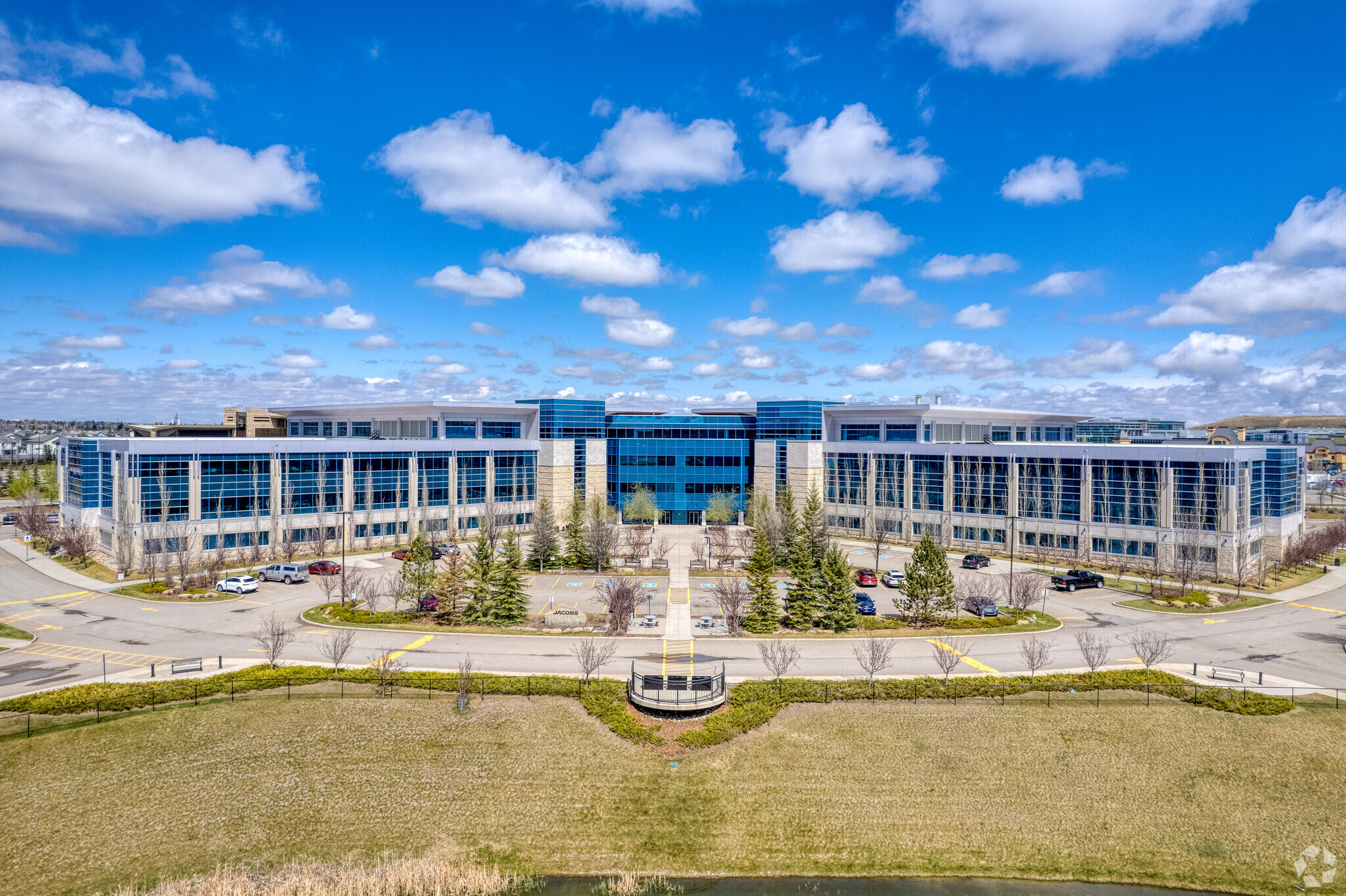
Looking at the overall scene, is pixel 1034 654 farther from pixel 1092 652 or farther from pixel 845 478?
pixel 845 478

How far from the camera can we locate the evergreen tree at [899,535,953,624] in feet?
130

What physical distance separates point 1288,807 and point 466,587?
→ 37161mm

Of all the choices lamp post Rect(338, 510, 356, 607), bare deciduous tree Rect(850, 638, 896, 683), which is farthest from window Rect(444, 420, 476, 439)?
bare deciduous tree Rect(850, 638, 896, 683)

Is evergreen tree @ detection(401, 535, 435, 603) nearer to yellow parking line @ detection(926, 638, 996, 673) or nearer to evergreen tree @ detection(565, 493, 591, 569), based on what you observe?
evergreen tree @ detection(565, 493, 591, 569)

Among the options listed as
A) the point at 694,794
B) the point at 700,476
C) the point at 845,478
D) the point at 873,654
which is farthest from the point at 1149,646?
the point at 700,476

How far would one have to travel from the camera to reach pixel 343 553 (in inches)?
1913

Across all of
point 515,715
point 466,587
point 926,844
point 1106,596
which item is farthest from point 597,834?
point 1106,596

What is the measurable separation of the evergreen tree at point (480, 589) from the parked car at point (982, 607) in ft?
98.7

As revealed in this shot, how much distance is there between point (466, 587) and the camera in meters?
38.9

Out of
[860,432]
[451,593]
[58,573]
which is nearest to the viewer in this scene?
[451,593]

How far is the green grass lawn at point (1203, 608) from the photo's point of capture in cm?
4247

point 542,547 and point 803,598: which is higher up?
point 542,547

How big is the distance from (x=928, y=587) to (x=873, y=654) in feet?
40.7

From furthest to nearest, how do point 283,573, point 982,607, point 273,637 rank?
point 283,573, point 982,607, point 273,637
